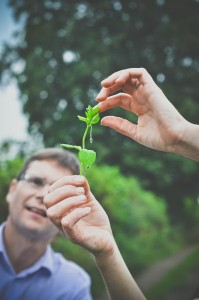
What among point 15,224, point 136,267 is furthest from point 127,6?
point 15,224

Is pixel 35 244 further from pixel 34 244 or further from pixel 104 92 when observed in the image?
pixel 104 92

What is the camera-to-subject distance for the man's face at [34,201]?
280 cm

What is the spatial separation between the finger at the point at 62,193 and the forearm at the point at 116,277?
0.41 m

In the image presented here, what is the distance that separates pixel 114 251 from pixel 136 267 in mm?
8887

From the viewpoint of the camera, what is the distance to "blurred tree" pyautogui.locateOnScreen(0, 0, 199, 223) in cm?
1834

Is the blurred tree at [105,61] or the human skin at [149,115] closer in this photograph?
the human skin at [149,115]

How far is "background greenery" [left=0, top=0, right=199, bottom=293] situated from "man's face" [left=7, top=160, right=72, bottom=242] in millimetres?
13339

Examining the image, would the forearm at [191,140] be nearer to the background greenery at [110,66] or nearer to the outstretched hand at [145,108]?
the outstretched hand at [145,108]

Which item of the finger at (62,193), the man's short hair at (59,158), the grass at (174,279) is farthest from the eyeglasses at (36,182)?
the grass at (174,279)

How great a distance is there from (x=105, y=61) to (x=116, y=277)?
17316 millimetres

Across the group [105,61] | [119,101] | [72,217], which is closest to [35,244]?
[72,217]

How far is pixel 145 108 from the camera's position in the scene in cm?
193

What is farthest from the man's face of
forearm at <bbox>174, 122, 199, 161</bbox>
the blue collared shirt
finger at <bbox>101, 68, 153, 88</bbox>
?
forearm at <bbox>174, 122, 199, 161</bbox>

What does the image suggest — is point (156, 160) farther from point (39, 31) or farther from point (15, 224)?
Answer: point (15, 224)
